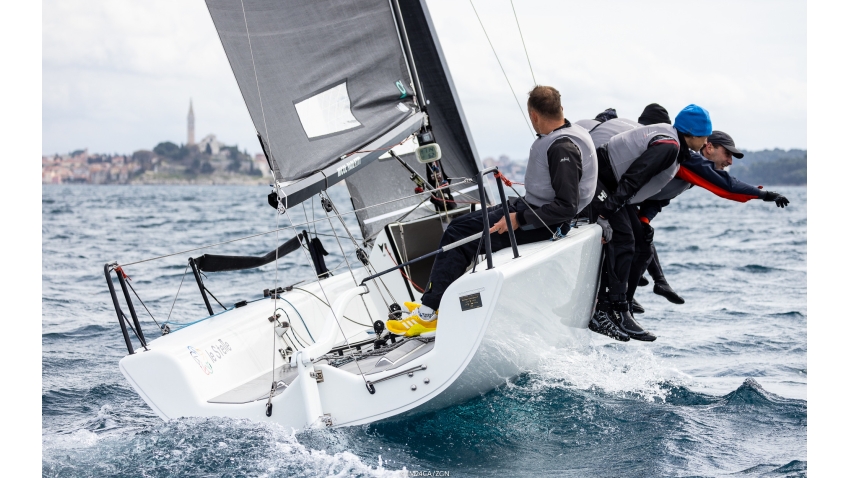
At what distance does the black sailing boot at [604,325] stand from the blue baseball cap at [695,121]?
1049 mm

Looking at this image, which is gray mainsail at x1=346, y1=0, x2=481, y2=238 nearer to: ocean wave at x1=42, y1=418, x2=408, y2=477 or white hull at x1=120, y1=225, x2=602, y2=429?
white hull at x1=120, y1=225, x2=602, y2=429

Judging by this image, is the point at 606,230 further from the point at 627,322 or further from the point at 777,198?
the point at 777,198

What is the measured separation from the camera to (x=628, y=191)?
160 inches

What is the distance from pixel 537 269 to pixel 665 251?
10.9 m

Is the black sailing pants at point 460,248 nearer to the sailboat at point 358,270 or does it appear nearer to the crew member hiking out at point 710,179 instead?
the sailboat at point 358,270

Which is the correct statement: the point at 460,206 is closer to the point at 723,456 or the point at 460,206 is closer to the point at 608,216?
the point at 608,216

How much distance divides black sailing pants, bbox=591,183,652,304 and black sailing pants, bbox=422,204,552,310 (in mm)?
355

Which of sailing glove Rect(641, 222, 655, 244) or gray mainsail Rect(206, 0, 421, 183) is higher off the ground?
gray mainsail Rect(206, 0, 421, 183)

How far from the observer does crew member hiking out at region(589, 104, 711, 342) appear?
4.04 m

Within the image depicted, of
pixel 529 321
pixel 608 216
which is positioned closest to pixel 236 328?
pixel 529 321

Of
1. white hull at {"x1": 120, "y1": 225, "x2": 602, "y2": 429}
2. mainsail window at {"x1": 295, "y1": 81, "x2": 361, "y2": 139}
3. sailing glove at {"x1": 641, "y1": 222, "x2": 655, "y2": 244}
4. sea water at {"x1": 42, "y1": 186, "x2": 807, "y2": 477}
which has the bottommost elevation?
sea water at {"x1": 42, "y1": 186, "x2": 807, "y2": 477}

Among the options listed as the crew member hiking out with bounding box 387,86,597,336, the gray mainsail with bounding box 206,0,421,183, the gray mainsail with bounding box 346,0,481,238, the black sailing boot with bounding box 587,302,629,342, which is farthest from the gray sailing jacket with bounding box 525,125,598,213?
the gray mainsail with bounding box 346,0,481,238

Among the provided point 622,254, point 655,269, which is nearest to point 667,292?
point 655,269

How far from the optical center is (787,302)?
26.0ft
